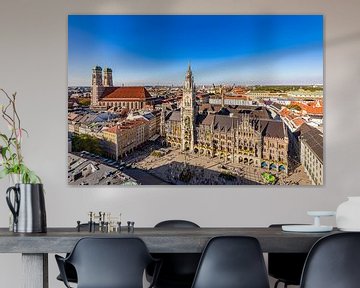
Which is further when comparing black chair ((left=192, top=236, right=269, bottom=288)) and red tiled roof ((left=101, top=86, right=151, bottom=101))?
red tiled roof ((left=101, top=86, right=151, bottom=101))

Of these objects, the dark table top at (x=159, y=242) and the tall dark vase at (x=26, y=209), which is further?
the tall dark vase at (x=26, y=209)

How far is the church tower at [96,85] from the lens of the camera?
568 cm

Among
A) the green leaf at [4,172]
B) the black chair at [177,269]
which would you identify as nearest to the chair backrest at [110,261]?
the green leaf at [4,172]

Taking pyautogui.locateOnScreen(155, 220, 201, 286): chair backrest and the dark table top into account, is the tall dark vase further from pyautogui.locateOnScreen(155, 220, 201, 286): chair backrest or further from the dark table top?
pyautogui.locateOnScreen(155, 220, 201, 286): chair backrest

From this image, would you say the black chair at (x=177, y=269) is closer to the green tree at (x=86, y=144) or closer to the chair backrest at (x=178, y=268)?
the chair backrest at (x=178, y=268)

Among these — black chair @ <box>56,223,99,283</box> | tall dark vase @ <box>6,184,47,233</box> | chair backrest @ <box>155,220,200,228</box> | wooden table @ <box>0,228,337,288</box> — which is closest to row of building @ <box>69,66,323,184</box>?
chair backrest @ <box>155,220,200,228</box>

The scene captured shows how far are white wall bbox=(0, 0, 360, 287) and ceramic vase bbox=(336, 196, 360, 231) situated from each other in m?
1.85

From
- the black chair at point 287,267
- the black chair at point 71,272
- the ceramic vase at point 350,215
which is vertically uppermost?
the ceramic vase at point 350,215

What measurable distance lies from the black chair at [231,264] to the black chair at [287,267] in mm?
990

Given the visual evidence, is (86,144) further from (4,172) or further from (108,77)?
(4,172)

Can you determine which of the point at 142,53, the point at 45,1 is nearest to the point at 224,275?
the point at 142,53

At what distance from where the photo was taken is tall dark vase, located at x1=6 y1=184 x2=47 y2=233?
12.0 ft

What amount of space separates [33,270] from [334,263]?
1479 millimetres

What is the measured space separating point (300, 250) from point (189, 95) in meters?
2.48
